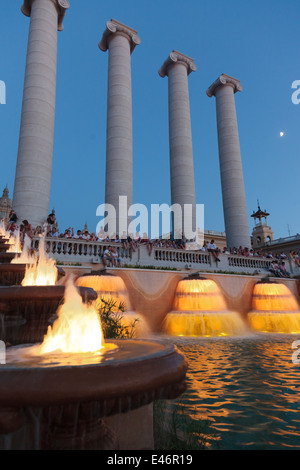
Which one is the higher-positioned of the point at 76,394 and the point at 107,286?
the point at 107,286

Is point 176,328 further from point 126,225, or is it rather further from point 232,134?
point 232,134

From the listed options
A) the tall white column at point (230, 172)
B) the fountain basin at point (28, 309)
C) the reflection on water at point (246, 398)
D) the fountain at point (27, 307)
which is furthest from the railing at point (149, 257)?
the fountain basin at point (28, 309)

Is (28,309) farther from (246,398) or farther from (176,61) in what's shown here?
(176,61)

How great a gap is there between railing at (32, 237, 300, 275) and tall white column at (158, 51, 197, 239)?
9.36 metres

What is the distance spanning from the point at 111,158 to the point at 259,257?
1691 cm

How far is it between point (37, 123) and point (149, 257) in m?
14.9

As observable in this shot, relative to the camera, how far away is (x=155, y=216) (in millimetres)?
38844

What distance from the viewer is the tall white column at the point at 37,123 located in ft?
75.7

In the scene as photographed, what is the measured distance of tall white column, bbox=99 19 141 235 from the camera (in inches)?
1136

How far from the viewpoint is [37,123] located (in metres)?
24.7

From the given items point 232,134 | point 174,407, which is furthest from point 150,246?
point 232,134
